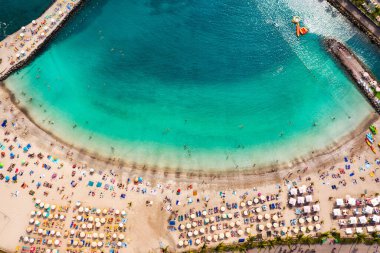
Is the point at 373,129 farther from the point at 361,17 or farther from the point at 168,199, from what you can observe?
the point at 168,199

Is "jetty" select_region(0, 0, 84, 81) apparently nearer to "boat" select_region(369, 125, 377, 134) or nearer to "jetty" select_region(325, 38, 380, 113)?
"jetty" select_region(325, 38, 380, 113)

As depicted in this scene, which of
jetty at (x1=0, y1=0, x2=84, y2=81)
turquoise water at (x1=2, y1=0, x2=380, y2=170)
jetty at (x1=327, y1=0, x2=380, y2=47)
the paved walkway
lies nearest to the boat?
turquoise water at (x1=2, y1=0, x2=380, y2=170)

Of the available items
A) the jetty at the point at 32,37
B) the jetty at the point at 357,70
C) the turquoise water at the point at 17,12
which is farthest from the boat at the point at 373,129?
the turquoise water at the point at 17,12

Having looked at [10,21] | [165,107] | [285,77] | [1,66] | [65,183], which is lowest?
[65,183]

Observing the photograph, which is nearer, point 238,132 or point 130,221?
point 130,221

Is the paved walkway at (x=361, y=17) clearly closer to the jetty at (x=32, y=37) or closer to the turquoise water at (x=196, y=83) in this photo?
the turquoise water at (x=196, y=83)

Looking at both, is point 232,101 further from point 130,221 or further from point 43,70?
point 43,70

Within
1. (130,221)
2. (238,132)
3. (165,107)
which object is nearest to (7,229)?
(130,221)
